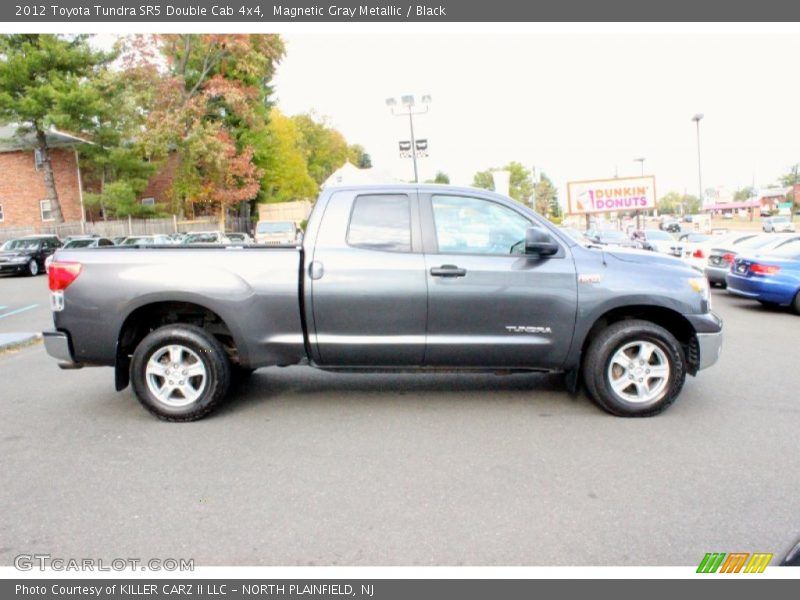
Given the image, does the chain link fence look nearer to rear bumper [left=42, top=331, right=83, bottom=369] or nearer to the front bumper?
rear bumper [left=42, top=331, right=83, bottom=369]

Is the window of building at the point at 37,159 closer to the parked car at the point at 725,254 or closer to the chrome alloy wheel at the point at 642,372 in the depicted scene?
the parked car at the point at 725,254

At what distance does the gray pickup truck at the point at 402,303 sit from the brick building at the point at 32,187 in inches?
1401

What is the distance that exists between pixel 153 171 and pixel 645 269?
35.3 meters

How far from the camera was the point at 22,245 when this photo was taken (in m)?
23.7

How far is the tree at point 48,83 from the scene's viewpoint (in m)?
29.0

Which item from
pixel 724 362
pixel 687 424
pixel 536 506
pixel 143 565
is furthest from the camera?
pixel 724 362

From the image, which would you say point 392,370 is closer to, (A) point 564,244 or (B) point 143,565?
(A) point 564,244

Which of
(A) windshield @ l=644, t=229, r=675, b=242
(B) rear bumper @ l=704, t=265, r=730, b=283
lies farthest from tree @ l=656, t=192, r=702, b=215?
(B) rear bumper @ l=704, t=265, r=730, b=283

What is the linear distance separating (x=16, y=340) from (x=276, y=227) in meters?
19.2

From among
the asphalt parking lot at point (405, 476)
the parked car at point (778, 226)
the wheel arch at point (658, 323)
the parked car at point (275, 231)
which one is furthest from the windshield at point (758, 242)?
the parked car at point (778, 226)

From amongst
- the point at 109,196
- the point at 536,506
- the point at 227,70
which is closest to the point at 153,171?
the point at 109,196

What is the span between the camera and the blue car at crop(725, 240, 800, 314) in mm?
10836

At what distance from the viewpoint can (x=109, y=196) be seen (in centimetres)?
3256

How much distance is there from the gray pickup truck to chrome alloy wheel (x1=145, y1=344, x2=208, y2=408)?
1cm
